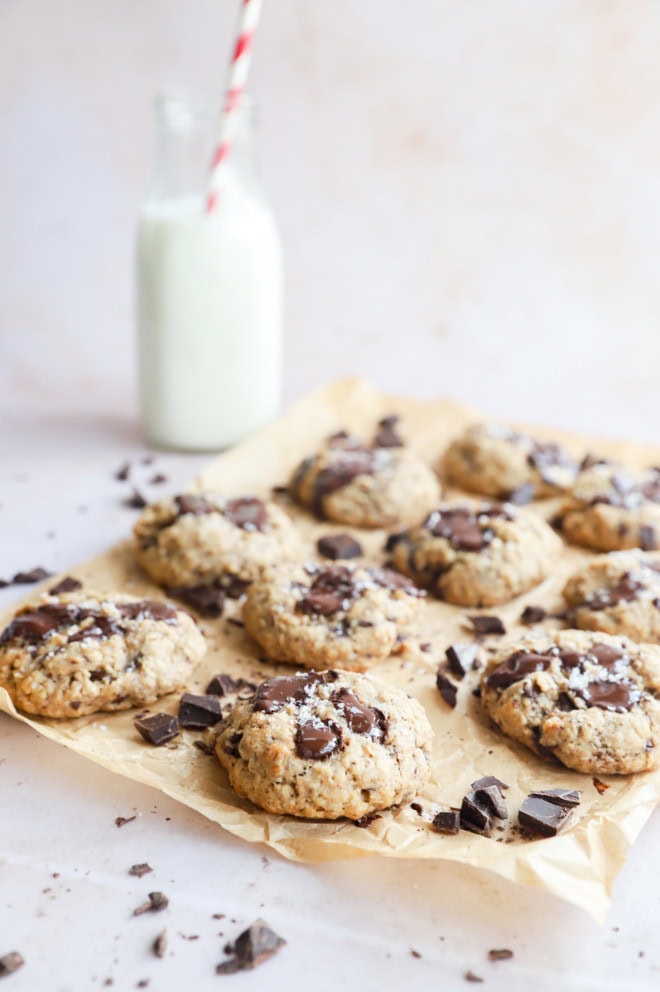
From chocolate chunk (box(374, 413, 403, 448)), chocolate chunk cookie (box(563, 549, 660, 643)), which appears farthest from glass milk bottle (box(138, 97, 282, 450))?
chocolate chunk cookie (box(563, 549, 660, 643))

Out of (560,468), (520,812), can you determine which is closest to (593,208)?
(560,468)

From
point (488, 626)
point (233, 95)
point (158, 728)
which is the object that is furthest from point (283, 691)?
point (233, 95)

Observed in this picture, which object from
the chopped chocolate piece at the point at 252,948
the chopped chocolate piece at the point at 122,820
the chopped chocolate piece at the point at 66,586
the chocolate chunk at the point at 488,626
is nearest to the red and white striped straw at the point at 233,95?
the chopped chocolate piece at the point at 66,586

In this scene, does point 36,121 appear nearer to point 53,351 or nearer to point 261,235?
point 53,351

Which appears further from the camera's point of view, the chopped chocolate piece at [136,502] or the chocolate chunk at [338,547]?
the chopped chocolate piece at [136,502]

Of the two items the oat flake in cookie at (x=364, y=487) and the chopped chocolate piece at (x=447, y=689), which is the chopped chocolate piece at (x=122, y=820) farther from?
the oat flake in cookie at (x=364, y=487)

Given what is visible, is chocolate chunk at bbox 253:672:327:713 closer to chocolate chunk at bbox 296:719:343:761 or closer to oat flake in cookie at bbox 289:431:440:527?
chocolate chunk at bbox 296:719:343:761

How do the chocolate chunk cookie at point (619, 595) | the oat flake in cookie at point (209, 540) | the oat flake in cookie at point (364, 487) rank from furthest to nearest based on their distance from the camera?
the oat flake in cookie at point (364, 487) < the oat flake in cookie at point (209, 540) < the chocolate chunk cookie at point (619, 595)
